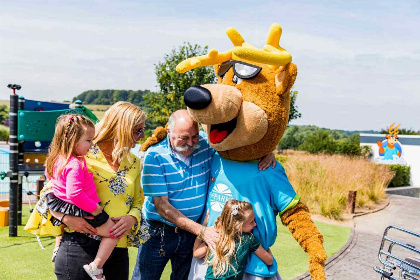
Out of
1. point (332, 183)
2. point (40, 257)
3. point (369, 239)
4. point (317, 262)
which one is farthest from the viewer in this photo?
point (332, 183)

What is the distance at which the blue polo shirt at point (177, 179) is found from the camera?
2.52m

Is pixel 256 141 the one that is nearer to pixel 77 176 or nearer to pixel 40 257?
pixel 77 176

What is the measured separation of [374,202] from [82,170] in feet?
34.5

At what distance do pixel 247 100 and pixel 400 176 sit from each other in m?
16.1

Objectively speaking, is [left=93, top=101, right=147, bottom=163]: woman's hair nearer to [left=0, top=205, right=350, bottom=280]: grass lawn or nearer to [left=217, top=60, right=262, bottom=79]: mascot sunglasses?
[left=217, top=60, right=262, bottom=79]: mascot sunglasses

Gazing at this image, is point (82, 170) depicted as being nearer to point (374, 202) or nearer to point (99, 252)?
point (99, 252)

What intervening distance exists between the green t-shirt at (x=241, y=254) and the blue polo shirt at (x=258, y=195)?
0.24 feet

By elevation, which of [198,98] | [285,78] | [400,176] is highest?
[285,78]

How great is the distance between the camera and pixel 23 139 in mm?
5895

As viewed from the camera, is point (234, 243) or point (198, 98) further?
point (234, 243)

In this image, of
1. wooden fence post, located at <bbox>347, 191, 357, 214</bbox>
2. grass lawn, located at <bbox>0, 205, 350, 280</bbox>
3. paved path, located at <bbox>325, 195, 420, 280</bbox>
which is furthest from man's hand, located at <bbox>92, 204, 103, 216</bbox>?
wooden fence post, located at <bbox>347, 191, 357, 214</bbox>

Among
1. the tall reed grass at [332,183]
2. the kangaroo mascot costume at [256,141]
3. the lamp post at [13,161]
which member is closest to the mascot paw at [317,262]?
the kangaroo mascot costume at [256,141]

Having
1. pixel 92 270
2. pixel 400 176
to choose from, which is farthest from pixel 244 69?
pixel 400 176

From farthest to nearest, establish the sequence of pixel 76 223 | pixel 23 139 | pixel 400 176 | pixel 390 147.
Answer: pixel 390 147
pixel 400 176
pixel 23 139
pixel 76 223
